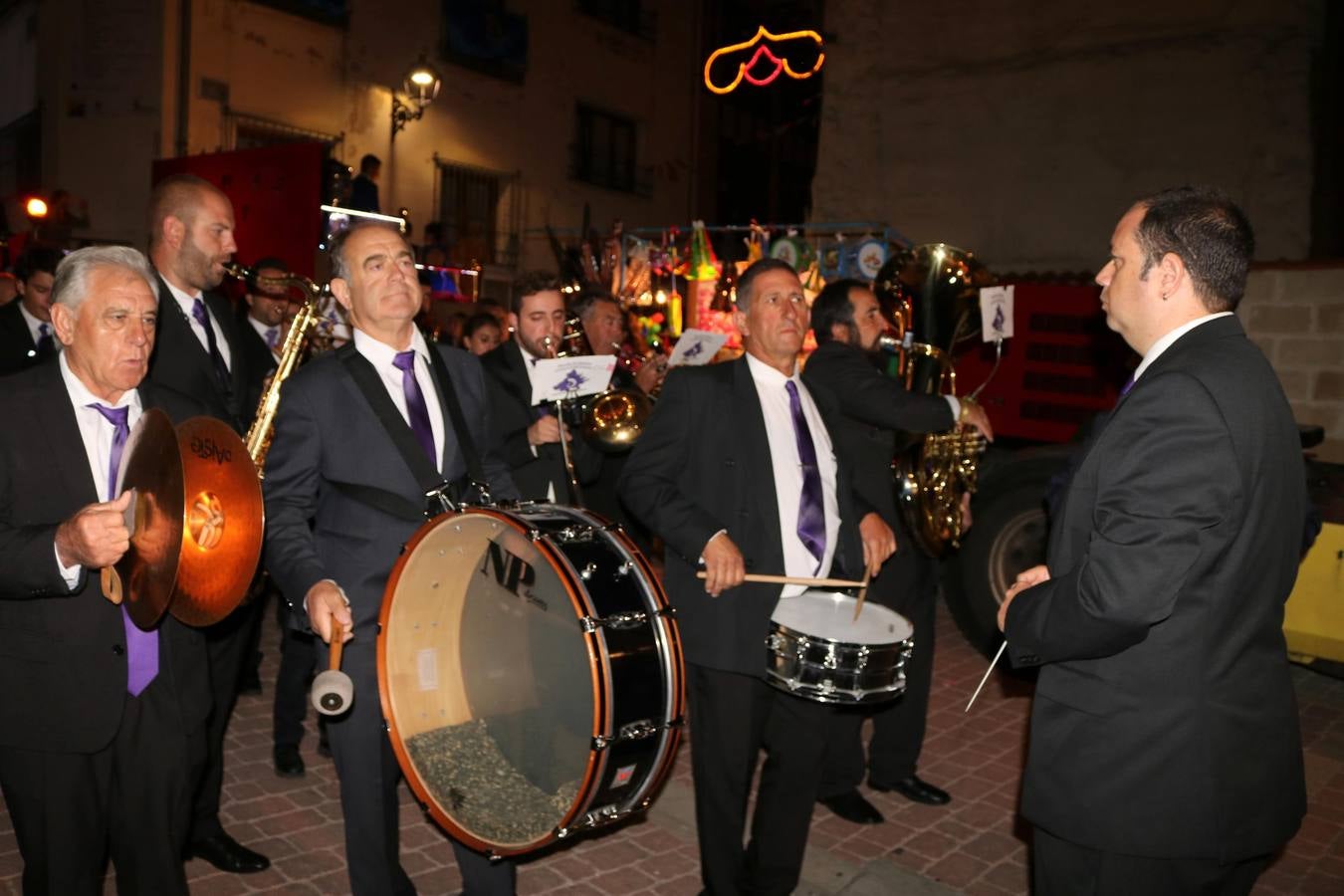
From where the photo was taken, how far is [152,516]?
236cm

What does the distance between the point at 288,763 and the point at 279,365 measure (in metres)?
1.96

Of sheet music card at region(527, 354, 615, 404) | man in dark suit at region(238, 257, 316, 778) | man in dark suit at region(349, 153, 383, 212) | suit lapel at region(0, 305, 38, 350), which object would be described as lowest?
man in dark suit at region(238, 257, 316, 778)

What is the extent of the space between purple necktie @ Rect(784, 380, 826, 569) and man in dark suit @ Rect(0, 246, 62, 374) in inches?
176

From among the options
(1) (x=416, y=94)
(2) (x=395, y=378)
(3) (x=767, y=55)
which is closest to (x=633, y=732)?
(2) (x=395, y=378)

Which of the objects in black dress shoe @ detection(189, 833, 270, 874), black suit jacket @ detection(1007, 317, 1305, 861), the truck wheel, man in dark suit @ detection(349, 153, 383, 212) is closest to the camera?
black suit jacket @ detection(1007, 317, 1305, 861)

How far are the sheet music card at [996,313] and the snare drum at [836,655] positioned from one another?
2.55m

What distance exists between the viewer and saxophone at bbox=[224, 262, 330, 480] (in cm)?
432

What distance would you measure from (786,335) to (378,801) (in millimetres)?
2109

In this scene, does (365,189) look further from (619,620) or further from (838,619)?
(619,620)

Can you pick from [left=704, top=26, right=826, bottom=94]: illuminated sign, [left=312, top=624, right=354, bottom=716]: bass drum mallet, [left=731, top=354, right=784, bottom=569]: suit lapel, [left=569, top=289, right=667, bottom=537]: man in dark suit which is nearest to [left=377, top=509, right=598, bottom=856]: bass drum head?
[left=312, top=624, right=354, bottom=716]: bass drum mallet

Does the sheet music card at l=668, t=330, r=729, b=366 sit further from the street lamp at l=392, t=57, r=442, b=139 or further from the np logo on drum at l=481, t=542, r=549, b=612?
the street lamp at l=392, t=57, r=442, b=139

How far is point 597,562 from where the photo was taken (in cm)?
284

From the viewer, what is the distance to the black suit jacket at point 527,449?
515cm

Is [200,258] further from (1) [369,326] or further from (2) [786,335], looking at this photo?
(2) [786,335]
